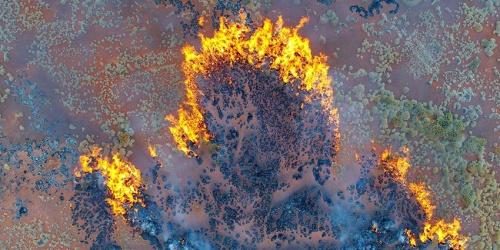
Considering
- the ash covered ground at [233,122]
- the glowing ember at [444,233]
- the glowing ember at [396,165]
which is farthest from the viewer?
the ash covered ground at [233,122]

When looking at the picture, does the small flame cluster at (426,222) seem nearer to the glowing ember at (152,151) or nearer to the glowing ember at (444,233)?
the glowing ember at (444,233)

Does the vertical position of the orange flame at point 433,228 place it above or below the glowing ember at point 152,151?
below

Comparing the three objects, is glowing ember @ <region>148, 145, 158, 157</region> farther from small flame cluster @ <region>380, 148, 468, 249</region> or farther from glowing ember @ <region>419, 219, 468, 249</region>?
glowing ember @ <region>419, 219, 468, 249</region>

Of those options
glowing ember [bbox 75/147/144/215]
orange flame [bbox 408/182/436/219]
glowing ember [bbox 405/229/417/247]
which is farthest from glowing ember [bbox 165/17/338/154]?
glowing ember [bbox 405/229/417/247]

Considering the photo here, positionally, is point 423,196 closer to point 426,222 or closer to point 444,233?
point 426,222

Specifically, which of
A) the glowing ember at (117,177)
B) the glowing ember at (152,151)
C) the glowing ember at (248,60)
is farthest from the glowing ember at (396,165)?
the glowing ember at (117,177)

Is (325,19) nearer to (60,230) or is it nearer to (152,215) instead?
(152,215)

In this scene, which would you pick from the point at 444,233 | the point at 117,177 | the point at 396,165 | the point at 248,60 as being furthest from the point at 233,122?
the point at 444,233
